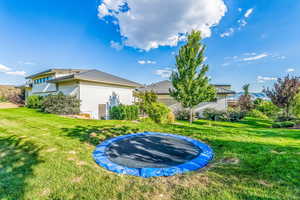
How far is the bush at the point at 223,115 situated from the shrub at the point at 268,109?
394cm

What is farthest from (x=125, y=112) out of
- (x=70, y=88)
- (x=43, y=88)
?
(x=43, y=88)

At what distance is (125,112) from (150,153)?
779cm

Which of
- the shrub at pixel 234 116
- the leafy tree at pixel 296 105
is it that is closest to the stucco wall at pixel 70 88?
the shrub at pixel 234 116

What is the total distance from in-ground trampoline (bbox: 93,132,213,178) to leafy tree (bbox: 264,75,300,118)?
12895mm

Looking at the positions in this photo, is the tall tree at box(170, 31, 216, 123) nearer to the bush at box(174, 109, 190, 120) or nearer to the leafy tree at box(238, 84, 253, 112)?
the bush at box(174, 109, 190, 120)

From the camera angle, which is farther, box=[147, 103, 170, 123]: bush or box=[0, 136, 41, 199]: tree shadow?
box=[147, 103, 170, 123]: bush

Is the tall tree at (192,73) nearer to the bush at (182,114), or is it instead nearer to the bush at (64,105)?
the bush at (182,114)

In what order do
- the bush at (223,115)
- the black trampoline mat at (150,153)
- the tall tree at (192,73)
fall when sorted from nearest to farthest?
the black trampoline mat at (150,153)
the tall tree at (192,73)
the bush at (223,115)

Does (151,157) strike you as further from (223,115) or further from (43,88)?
(43,88)

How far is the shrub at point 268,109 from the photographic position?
1426 cm

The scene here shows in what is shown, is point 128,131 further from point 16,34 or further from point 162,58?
point 16,34

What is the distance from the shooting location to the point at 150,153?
3691 mm

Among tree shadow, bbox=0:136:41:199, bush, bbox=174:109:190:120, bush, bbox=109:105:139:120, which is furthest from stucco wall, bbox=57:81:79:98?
bush, bbox=174:109:190:120

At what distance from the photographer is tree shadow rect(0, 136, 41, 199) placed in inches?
83.3
